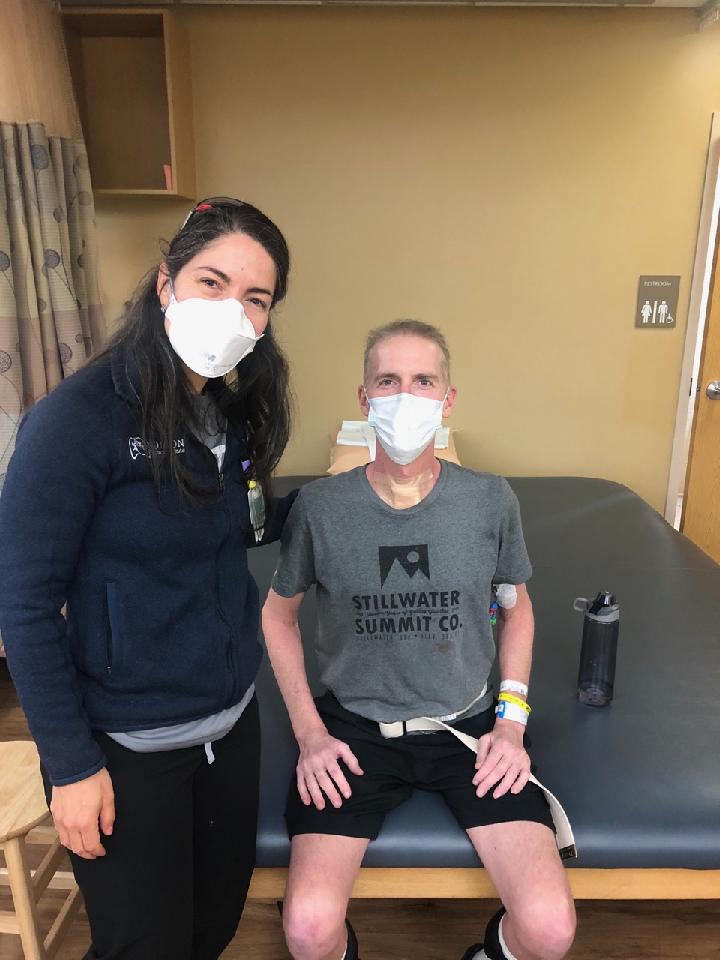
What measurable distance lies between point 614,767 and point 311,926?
0.63 meters

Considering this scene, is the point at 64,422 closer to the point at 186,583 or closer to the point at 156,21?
the point at 186,583

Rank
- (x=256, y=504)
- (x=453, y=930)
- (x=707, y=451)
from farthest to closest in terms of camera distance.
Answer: (x=707, y=451) < (x=453, y=930) < (x=256, y=504)

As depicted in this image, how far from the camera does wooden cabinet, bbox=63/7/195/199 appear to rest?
9.36ft

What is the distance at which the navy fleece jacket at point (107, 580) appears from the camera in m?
0.89

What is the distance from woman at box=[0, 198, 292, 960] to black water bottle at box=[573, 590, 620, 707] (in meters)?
0.79

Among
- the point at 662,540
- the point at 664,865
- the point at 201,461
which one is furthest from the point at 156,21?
the point at 664,865

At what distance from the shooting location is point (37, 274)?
7.90 ft

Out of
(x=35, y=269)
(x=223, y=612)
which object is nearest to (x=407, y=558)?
(x=223, y=612)

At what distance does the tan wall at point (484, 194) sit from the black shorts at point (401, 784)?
7.28 ft

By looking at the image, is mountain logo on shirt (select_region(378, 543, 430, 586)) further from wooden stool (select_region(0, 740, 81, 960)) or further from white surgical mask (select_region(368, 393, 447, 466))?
wooden stool (select_region(0, 740, 81, 960))

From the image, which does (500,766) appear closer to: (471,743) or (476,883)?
(471,743)

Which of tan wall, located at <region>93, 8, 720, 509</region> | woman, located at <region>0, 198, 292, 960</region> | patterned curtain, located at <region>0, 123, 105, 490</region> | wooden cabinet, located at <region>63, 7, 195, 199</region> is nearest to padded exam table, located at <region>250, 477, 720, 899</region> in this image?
woman, located at <region>0, 198, 292, 960</region>

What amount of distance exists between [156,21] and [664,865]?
126 inches

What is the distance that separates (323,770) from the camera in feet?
4.07
